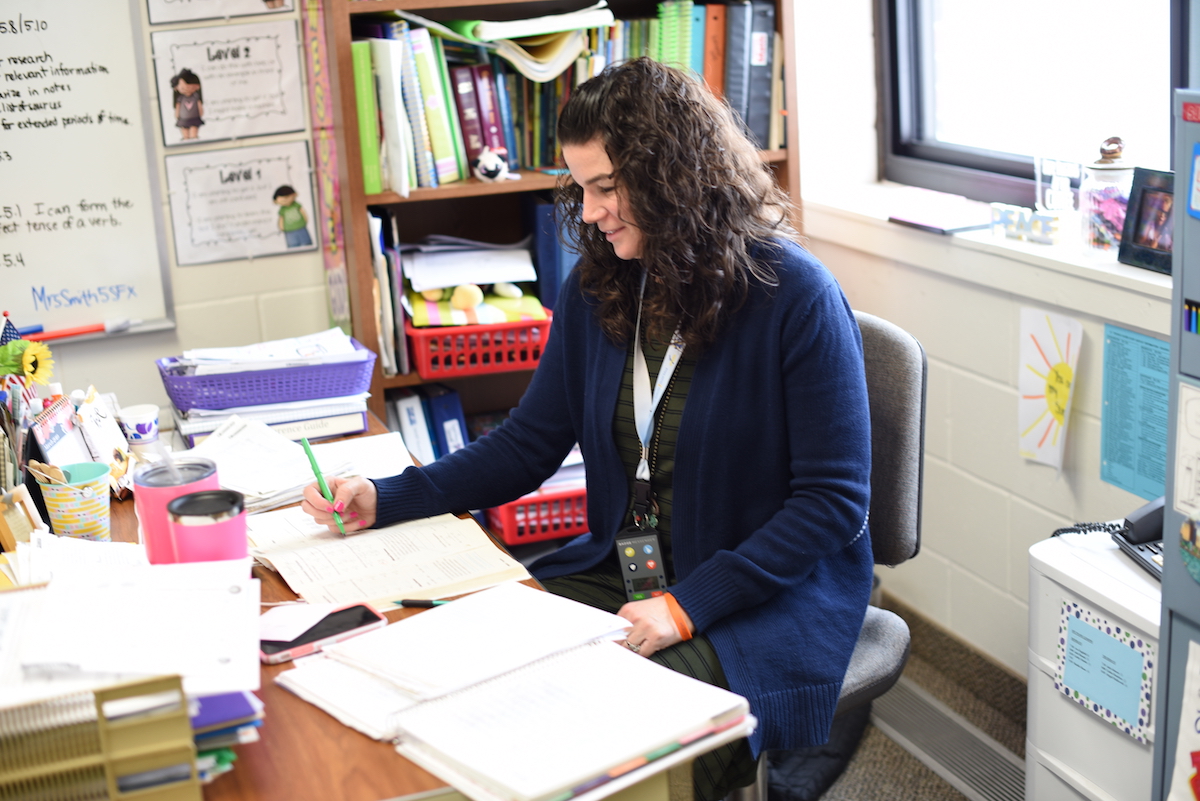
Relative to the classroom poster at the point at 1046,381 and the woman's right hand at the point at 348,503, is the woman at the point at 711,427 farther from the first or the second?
the classroom poster at the point at 1046,381

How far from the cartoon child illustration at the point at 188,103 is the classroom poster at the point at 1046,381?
1.70m

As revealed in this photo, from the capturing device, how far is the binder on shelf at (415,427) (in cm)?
239

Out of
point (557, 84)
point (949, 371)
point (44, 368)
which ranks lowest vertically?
point (949, 371)

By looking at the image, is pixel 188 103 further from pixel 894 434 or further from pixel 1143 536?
pixel 1143 536

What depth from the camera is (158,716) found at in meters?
0.89

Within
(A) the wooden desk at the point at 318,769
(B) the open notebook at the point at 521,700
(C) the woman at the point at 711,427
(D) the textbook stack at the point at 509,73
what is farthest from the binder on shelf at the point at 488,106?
(A) the wooden desk at the point at 318,769

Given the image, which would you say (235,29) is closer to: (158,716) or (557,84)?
(557,84)

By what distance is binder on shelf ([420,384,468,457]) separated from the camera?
2.44 meters

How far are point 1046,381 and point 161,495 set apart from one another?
155 centimetres

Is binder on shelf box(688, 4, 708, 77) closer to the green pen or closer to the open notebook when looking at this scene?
the green pen

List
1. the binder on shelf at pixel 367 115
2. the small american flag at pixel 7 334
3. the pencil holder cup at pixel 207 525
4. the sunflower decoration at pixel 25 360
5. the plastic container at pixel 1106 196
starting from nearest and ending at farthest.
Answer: the pencil holder cup at pixel 207 525 < the sunflower decoration at pixel 25 360 < the small american flag at pixel 7 334 < the plastic container at pixel 1106 196 < the binder on shelf at pixel 367 115

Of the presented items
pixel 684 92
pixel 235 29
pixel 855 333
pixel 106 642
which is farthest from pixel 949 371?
pixel 106 642

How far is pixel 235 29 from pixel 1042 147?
5.60 feet

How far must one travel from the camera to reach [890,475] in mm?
1604
